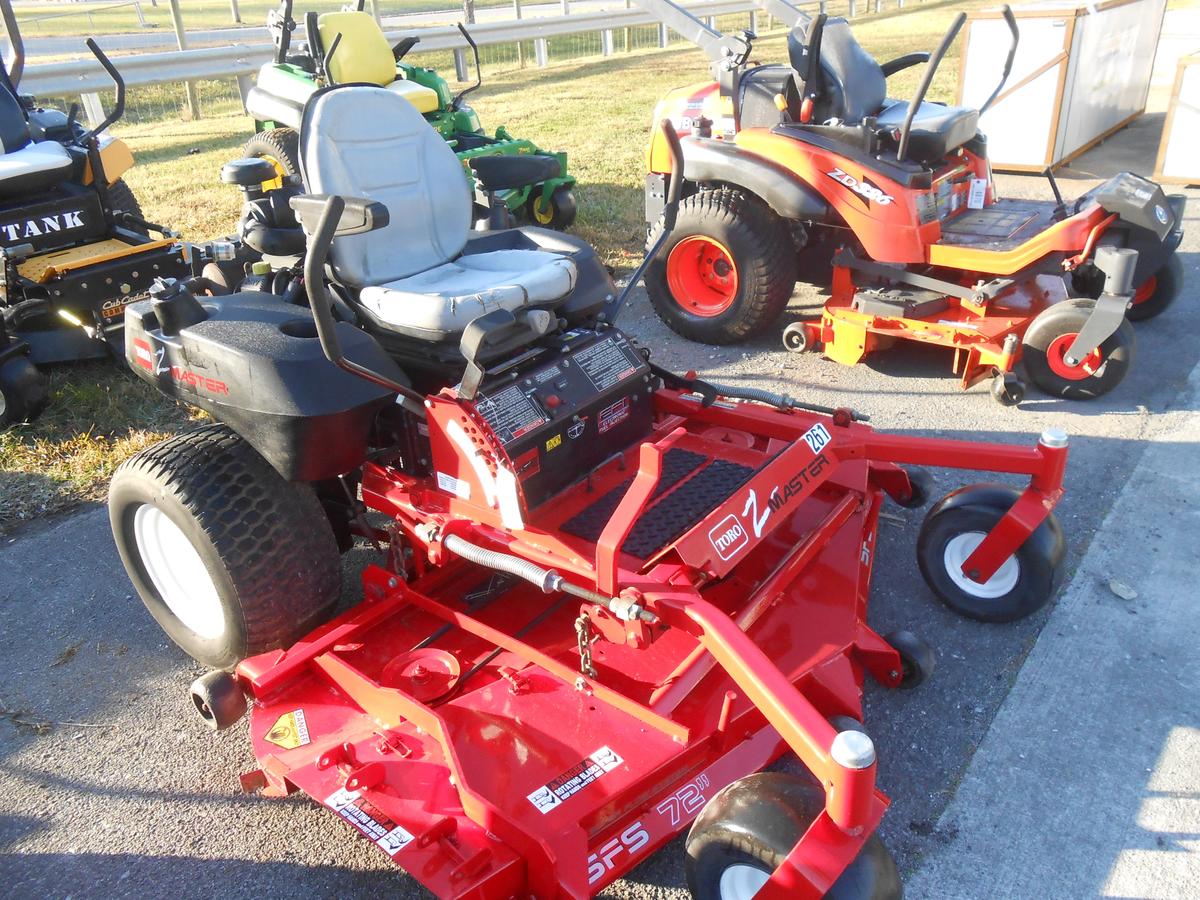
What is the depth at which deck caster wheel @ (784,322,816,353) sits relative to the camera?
4977 mm

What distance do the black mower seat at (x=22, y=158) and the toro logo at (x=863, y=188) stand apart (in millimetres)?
3963

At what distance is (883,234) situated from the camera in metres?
4.52

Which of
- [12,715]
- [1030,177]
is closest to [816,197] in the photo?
[12,715]

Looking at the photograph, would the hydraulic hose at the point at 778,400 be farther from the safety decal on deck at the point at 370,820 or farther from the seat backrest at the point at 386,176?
the safety decal on deck at the point at 370,820

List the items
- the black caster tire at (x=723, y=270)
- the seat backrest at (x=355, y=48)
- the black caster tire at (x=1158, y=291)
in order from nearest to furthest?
1. the black caster tire at (x=723, y=270)
2. the black caster tire at (x=1158, y=291)
3. the seat backrest at (x=355, y=48)

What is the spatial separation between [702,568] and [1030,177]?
7128 mm

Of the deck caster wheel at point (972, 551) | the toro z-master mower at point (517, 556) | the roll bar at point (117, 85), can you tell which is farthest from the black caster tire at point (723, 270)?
the roll bar at point (117, 85)

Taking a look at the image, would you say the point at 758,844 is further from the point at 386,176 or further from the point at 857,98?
the point at 857,98

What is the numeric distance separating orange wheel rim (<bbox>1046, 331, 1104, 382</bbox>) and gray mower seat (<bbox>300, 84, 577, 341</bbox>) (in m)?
2.42

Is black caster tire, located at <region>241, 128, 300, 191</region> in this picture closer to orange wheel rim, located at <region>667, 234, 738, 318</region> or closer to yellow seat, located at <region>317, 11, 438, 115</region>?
yellow seat, located at <region>317, 11, 438, 115</region>

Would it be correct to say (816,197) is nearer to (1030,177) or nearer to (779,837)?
(779,837)

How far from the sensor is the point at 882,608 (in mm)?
3197

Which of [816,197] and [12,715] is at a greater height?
[816,197]

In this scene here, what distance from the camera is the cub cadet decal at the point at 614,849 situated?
210 centimetres
